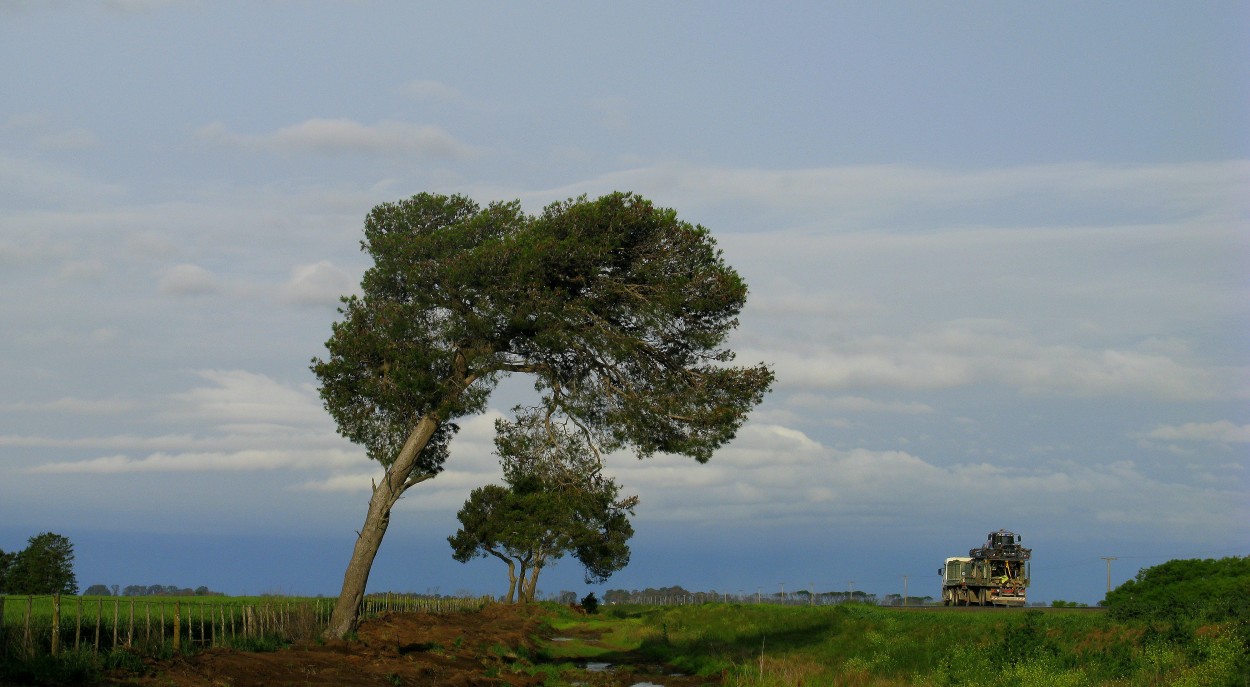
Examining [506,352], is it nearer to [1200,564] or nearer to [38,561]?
[1200,564]

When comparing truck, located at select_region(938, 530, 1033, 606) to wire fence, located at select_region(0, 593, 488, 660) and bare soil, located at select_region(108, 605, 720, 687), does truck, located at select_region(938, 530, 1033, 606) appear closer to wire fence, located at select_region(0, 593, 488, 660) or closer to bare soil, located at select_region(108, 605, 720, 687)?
bare soil, located at select_region(108, 605, 720, 687)

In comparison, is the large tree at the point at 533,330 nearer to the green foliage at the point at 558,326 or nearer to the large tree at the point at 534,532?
the green foliage at the point at 558,326

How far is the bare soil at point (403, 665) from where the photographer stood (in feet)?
73.6

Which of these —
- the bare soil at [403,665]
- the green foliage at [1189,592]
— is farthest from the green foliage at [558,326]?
the green foliage at [1189,592]

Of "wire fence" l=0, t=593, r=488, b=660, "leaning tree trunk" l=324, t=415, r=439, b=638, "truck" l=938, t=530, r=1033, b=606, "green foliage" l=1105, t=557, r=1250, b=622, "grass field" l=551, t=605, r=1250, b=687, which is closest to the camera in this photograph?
"wire fence" l=0, t=593, r=488, b=660

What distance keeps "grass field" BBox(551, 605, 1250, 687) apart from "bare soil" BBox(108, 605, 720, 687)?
2.34m

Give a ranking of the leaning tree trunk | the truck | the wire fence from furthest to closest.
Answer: the truck → the leaning tree trunk → the wire fence

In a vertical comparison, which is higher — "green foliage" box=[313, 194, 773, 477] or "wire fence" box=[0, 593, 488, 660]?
"green foliage" box=[313, 194, 773, 477]

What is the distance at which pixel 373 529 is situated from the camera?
100ft

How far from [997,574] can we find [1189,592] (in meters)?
25.4

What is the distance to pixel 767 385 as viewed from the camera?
1118 inches

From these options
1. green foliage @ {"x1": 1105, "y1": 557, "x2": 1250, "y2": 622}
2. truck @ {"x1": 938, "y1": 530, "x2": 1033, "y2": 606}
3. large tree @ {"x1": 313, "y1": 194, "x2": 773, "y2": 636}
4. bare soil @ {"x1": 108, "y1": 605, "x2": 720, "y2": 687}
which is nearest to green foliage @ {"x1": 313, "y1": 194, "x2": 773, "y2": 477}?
large tree @ {"x1": 313, "y1": 194, "x2": 773, "y2": 636}

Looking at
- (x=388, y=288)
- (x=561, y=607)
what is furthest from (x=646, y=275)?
(x=561, y=607)

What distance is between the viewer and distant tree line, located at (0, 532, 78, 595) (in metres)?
65.8
